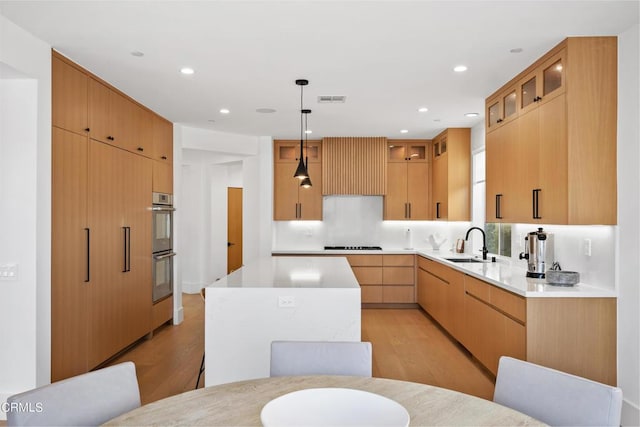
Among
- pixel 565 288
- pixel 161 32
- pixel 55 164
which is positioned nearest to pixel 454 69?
pixel 565 288

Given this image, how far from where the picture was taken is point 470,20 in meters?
2.75

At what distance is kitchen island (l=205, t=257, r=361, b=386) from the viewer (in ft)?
10.3

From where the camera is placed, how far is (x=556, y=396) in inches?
63.1

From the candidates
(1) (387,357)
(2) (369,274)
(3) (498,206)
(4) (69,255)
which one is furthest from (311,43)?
(2) (369,274)

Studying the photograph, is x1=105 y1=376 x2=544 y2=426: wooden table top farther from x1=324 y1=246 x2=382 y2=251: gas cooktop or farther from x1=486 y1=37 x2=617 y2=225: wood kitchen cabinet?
x1=324 y1=246 x2=382 y2=251: gas cooktop

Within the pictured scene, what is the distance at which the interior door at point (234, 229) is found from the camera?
8695mm

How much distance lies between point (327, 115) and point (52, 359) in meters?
3.73

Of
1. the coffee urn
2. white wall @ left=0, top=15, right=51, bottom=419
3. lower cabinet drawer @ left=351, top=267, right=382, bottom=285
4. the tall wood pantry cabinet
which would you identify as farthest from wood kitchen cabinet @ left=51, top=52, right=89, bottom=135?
lower cabinet drawer @ left=351, top=267, right=382, bottom=285

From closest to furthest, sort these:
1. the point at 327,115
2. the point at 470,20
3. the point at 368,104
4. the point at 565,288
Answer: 1. the point at 470,20
2. the point at 565,288
3. the point at 368,104
4. the point at 327,115

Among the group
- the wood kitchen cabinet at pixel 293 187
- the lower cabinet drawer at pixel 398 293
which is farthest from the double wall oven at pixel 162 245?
the lower cabinet drawer at pixel 398 293

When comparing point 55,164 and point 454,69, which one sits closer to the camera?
point 55,164

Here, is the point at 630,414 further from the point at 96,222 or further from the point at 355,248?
the point at 355,248

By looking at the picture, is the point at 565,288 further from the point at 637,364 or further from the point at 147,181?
the point at 147,181

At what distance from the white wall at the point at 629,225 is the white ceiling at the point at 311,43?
0.28m
